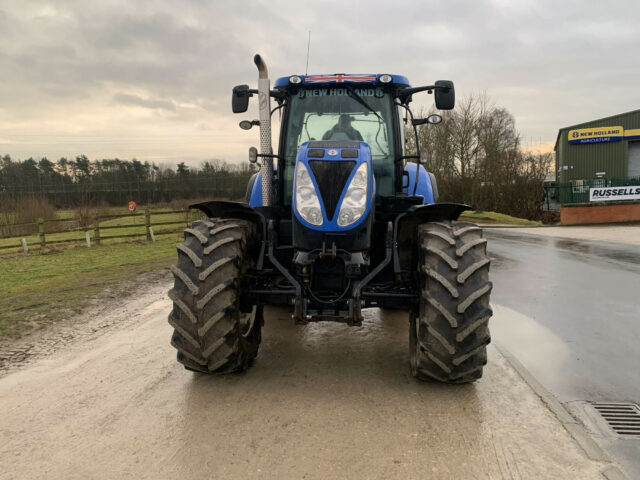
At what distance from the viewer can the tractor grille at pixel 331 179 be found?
385 centimetres

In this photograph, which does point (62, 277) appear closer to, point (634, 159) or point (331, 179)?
point (331, 179)

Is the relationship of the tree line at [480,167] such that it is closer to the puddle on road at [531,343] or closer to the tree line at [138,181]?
the tree line at [138,181]

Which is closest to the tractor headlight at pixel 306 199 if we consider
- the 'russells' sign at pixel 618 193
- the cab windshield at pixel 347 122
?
the cab windshield at pixel 347 122

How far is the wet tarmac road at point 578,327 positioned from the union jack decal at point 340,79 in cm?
308

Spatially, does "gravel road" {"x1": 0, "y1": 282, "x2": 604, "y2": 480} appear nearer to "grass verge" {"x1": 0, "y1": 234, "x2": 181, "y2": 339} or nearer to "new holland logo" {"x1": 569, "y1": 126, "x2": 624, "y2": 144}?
"grass verge" {"x1": 0, "y1": 234, "x2": 181, "y2": 339}

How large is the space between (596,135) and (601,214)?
14038mm

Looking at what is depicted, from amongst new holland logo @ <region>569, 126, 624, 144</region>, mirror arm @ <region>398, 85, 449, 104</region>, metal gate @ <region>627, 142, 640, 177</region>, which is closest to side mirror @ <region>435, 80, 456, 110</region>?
mirror arm @ <region>398, 85, 449, 104</region>

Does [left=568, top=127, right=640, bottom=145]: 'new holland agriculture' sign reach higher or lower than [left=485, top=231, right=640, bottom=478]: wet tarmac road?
higher

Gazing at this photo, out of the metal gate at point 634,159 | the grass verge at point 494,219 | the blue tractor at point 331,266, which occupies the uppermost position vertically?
the metal gate at point 634,159

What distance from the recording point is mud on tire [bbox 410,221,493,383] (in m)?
3.57

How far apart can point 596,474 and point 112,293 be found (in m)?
7.56

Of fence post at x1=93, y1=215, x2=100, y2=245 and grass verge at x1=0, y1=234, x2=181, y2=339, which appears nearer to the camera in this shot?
grass verge at x1=0, y1=234, x2=181, y2=339

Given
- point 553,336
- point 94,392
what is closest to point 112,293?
point 94,392

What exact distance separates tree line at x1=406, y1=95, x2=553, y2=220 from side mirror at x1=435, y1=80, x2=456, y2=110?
90.0ft
